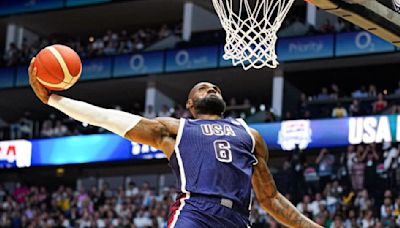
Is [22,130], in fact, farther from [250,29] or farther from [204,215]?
[204,215]

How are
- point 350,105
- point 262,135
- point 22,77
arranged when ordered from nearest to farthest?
point 350,105 < point 262,135 < point 22,77

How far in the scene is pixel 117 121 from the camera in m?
5.21

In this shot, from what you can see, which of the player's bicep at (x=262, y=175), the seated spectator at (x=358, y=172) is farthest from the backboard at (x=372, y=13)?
the seated spectator at (x=358, y=172)

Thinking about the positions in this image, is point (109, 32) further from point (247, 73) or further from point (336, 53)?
point (336, 53)

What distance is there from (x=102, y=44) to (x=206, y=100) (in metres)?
25.7

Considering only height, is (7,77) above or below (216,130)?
above

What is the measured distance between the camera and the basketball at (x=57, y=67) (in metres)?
5.22

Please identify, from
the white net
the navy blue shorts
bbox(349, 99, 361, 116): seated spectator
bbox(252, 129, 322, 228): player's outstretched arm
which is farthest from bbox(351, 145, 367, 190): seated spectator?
the navy blue shorts

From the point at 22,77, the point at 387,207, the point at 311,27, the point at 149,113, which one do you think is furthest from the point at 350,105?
the point at 22,77

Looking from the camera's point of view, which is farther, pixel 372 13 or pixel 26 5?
pixel 26 5

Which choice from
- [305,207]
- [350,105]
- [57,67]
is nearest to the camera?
[57,67]

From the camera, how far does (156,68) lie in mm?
28688

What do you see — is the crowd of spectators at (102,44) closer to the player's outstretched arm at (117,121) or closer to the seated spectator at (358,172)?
the seated spectator at (358,172)

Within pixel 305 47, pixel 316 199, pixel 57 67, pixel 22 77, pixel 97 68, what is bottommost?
pixel 316 199
